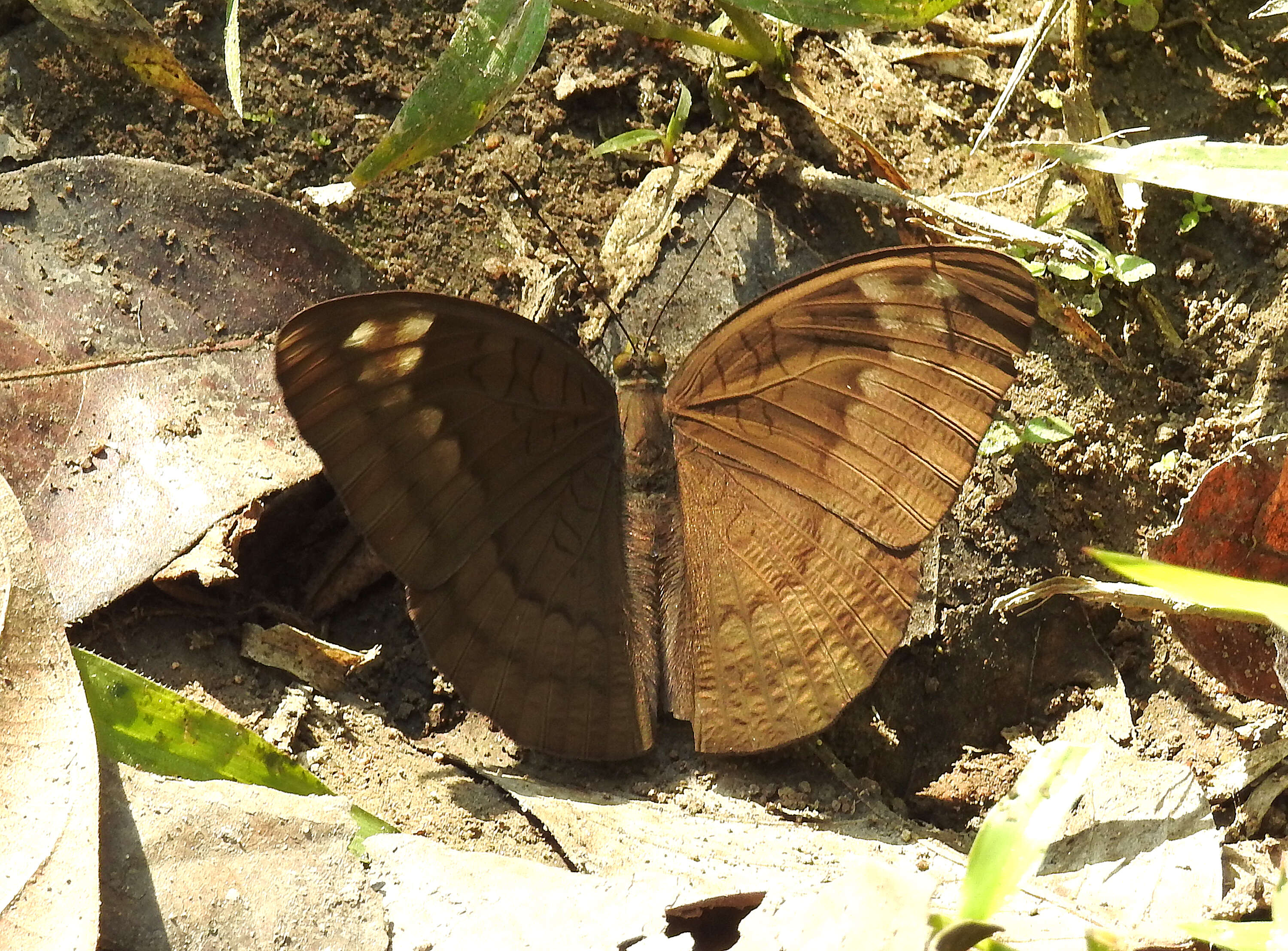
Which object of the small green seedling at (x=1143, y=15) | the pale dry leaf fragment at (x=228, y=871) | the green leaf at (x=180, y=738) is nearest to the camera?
the pale dry leaf fragment at (x=228, y=871)

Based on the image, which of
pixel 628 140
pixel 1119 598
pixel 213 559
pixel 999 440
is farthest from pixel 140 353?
pixel 1119 598

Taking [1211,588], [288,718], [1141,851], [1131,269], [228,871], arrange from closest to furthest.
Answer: [1211,588] → [228,871] → [1141,851] → [288,718] → [1131,269]

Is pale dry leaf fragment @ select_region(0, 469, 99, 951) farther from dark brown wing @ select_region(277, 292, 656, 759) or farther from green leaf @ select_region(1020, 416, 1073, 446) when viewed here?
green leaf @ select_region(1020, 416, 1073, 446)

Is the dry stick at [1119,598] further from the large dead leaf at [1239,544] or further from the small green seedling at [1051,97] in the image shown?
the small green seedling at [1051,97]

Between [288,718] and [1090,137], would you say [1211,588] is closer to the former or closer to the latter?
[1090,137]

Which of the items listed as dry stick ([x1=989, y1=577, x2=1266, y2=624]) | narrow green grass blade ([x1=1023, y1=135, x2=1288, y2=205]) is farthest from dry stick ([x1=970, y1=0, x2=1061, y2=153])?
dry stick ([x1=989, y1=577, x2=1266, y2=624])

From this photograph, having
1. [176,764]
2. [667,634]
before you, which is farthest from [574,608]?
[176,764]

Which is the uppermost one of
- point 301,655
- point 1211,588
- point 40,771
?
point 1211,588

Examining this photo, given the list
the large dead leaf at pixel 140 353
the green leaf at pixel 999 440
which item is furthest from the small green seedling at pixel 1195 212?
the large dead leaf at pixel 140 353
